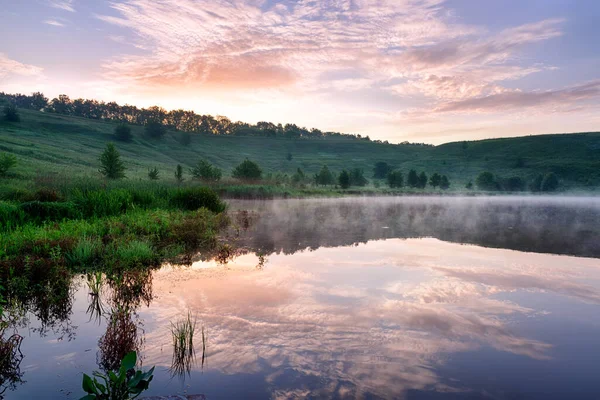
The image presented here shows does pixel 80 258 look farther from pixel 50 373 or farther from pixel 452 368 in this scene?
pixel 452 368

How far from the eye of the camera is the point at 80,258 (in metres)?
10.5

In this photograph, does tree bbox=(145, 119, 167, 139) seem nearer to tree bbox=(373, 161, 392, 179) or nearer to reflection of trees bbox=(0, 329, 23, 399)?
tree bbox=(373, 161, 392, 179)

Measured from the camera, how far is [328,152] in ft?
527

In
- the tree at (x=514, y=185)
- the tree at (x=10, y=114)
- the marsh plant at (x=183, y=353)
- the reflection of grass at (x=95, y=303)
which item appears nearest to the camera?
the marsh plant at (x=183, y=353)

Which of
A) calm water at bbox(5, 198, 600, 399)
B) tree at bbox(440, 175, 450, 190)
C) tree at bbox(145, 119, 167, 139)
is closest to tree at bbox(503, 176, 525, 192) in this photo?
tree at bbox(440, 175, 450, 190)


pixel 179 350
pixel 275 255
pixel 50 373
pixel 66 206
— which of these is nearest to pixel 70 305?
pixel 50 373

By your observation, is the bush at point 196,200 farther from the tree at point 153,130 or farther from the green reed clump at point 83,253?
the tree at point 153,130

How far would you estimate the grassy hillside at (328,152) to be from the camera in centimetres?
9588

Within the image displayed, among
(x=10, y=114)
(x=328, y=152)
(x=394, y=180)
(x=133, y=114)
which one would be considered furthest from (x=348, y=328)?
(x=133, y=114)

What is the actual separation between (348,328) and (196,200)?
57.6 feet

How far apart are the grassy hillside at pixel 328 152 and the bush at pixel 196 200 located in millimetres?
51832

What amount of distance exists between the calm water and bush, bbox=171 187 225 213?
10476 millimetres

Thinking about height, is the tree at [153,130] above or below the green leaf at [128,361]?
above

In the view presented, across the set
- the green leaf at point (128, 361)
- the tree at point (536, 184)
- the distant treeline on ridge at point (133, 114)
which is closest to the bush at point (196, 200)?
the green leaf at point (128, 361)
